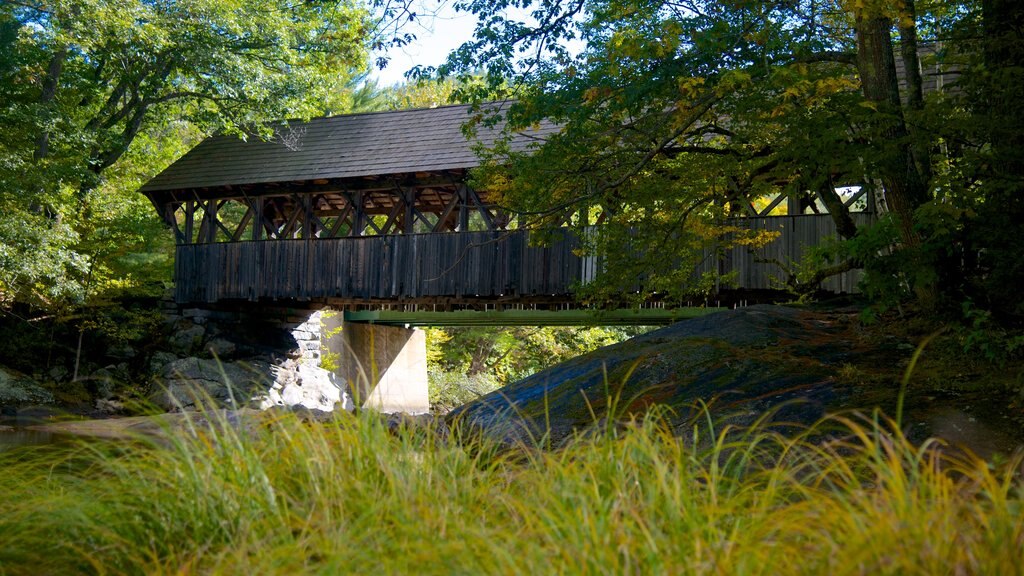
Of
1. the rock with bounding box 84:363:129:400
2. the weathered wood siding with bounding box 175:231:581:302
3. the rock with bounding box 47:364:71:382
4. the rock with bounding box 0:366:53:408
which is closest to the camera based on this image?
the rock with bounding box 0:366:53:408

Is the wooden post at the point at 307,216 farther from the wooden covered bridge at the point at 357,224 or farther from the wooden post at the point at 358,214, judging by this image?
the wooden post at the point at 358,214

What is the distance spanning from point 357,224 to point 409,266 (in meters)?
1.40

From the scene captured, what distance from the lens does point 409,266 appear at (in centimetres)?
1652

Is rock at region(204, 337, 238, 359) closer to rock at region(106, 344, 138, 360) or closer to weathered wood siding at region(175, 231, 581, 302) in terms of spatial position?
weathered wood siding at region(175, 231, 581, 302)

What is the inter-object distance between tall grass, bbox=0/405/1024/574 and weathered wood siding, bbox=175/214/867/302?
10.6 m

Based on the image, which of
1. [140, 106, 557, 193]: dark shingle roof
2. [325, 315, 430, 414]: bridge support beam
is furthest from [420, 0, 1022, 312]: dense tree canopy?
[325, 315, 430, 414]: bridge support beam

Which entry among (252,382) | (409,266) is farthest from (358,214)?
(252,382)

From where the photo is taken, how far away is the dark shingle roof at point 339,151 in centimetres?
1636

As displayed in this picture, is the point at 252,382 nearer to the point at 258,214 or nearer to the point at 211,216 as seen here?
the point at 258,214

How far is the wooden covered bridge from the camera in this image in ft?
51.6

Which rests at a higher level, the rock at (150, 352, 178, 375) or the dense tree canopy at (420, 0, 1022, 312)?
the dense tree canopy at (420, 0, 1022, 312)

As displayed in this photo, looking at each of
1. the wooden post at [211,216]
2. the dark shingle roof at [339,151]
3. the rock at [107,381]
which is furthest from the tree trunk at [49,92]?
the rock at [107,381]

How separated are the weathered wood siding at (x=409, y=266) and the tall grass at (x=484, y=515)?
10591 millimetres

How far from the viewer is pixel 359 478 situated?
9.51 ft
